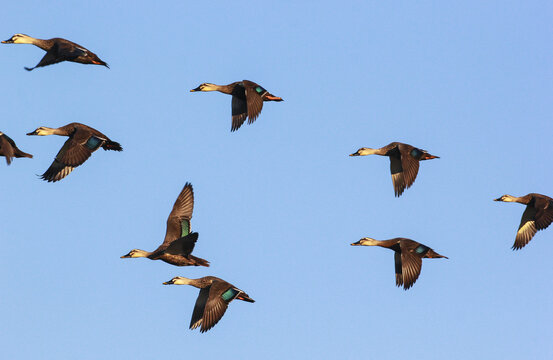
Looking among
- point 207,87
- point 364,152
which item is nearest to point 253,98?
point 207,87

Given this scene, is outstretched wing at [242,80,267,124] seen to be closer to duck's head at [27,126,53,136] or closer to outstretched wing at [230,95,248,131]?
outstretched wing at [230,95,248,131]

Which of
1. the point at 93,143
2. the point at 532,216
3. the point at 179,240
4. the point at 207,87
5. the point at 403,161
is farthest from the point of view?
the point at 207,87

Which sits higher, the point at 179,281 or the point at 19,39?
the point at 19,39

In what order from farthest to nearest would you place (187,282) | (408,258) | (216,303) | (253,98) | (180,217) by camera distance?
(253,98), (180,217), (408,258), (187,282), (216,303)

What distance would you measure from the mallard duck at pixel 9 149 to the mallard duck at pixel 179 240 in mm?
4383

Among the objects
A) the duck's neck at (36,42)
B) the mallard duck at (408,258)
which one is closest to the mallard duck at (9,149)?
the duck's neck at (36,42)

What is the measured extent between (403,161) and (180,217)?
7194 mm

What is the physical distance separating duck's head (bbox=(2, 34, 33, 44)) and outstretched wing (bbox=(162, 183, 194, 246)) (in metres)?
6.62

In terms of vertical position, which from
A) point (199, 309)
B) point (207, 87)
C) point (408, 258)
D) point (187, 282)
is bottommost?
point (199, 309)

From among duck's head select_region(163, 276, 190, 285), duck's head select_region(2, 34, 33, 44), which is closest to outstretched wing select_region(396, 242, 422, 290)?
duck's head select_region(163, 276, 190, 285)

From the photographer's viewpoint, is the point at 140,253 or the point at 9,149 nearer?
the point at 9,149

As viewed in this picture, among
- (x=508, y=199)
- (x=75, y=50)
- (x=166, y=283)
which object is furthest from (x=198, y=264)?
(x=508, y=199)

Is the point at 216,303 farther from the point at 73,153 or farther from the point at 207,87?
the point at 207,87

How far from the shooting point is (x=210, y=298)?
31.5m
